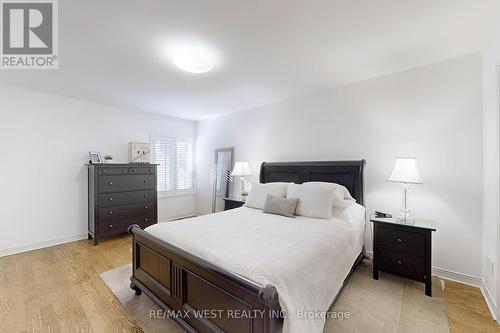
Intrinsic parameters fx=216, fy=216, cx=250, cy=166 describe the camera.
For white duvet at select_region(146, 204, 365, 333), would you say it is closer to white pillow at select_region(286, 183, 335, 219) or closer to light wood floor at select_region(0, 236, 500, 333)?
white pillow at select_region(286, 183, 335, 219)

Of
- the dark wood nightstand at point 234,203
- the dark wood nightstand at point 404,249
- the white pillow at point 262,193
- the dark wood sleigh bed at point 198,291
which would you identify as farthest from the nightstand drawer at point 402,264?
the dark wood nightstand at point 234,203

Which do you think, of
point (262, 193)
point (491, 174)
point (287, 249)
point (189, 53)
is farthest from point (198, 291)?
point (491, 174)

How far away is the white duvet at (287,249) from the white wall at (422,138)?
2.75ft

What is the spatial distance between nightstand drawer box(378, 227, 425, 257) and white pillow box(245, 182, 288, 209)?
1274 mm

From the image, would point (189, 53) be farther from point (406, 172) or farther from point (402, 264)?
point (402, 264)

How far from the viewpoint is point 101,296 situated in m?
2.19

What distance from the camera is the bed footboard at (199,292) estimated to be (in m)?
1.17

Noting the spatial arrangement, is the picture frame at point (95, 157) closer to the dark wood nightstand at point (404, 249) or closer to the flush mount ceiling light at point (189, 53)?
the flush mount ceiling light at point (189, 53)

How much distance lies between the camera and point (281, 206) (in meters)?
2.74

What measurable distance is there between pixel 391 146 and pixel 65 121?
5.14 m

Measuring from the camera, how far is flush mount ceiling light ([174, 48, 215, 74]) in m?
2.32

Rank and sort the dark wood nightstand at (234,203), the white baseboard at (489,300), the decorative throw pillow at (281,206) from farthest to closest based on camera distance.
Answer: the dark wood nightstand at (234,203), the decorative throw pillow at (281,206), the white baseboard at (489,300)

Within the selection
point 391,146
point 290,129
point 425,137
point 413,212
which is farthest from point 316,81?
point 413,212

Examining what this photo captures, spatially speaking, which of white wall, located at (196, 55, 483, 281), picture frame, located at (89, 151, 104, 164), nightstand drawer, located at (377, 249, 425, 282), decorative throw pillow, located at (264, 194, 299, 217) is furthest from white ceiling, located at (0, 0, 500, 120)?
nightstand drawer, located at (377, 249, 425, 282)
